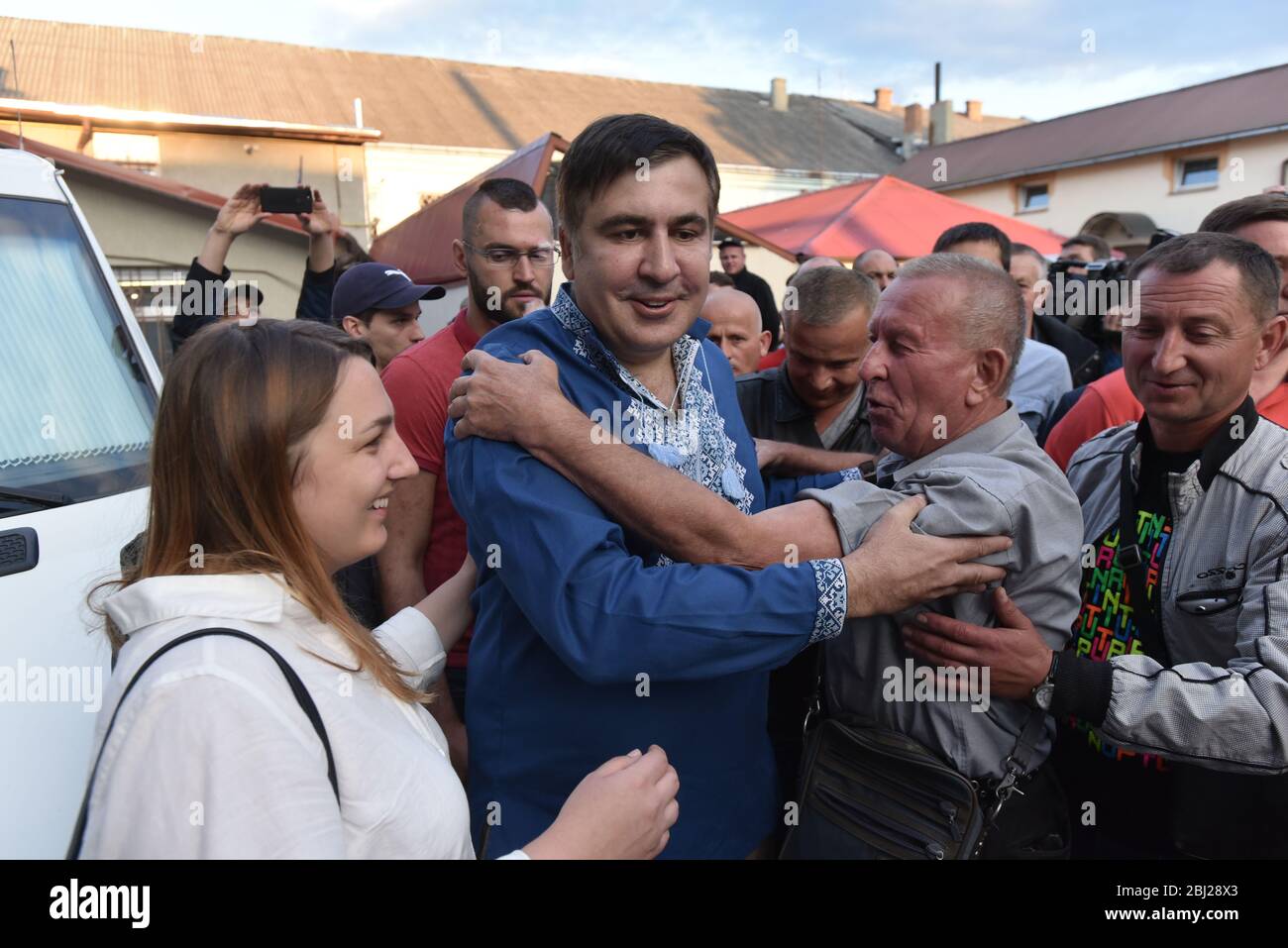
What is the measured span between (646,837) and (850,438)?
1.88 m

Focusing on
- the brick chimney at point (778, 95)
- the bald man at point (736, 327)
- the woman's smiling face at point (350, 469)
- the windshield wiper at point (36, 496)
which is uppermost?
A: the brick chimney at point (778, 95)

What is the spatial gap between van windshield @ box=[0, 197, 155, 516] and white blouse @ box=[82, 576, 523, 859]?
1.37m

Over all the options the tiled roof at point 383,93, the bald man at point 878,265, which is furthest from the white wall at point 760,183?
the bald man at point 878,265

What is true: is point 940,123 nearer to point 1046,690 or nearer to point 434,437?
point 434,437

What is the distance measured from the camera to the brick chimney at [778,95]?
113ft

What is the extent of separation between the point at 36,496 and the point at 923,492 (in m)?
2.14

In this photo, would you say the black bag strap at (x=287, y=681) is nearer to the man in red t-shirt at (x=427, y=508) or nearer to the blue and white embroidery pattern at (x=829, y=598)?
the blue and white embroidery pattern at (x=829, y=598)

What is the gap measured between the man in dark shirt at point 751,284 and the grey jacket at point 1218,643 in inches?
208

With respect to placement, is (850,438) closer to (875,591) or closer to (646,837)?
(875,591)

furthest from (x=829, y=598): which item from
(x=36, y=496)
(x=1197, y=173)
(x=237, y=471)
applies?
(x=1197, y=173)

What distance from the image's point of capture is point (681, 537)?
61.8 inches

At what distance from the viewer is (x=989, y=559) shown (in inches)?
66.7

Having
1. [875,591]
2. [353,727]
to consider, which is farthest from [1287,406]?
[353,727]

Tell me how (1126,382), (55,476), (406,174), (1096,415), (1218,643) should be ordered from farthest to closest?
(406,174) < (1096,415) < (1126,382) < (55,476) < (1218,643)
